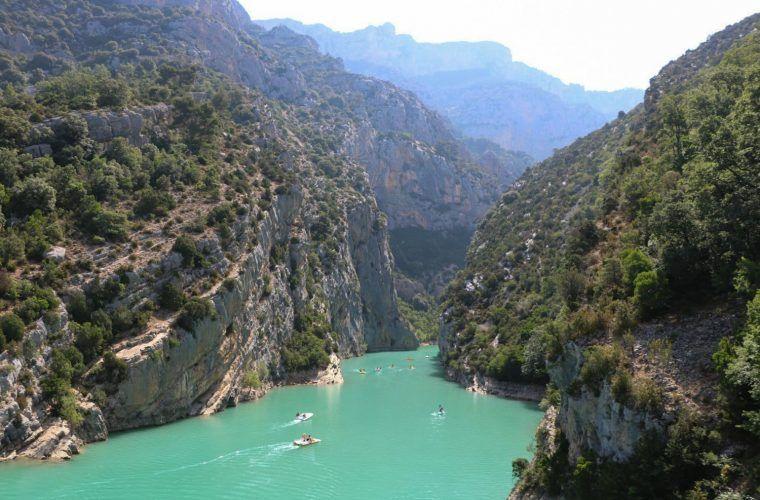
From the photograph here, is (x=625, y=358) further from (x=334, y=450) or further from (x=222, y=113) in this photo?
(x=222, y=113)

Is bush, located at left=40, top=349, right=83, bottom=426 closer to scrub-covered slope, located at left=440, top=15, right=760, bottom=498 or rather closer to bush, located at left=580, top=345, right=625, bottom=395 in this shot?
scrub-covered slope, located at left=440, top=15, right=760, bottom=498

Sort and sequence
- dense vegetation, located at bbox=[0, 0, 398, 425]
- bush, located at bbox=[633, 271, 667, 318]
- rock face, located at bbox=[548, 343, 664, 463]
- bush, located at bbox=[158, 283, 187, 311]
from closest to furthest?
rock face, located at bbox=[548, 343, 664, 463]
bush, located at bbox=[633, 271, 667, 318]
dense vegetation, located at bbox=[0, 0, 398, 425]
bush, located at bbox=[158, 283, 187, 311]

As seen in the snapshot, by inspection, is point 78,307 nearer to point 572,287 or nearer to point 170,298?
point 170,298

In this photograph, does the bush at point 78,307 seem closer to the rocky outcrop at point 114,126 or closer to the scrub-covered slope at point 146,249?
the scrub-covered slope at point 146,249

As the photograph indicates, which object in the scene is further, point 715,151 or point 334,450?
point 334,450

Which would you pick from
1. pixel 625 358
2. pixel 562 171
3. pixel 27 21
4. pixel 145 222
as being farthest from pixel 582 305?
pixel 27 21

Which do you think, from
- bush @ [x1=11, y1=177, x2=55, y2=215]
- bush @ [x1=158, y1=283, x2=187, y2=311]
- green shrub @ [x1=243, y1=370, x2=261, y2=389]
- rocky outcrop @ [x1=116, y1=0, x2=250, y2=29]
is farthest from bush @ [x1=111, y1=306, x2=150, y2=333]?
rocky outcrop @ [x1=116, y1=0, x2=250, y2=29]

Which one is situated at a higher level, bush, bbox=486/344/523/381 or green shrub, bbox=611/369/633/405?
green shrub, bbox=611/369/633/405
